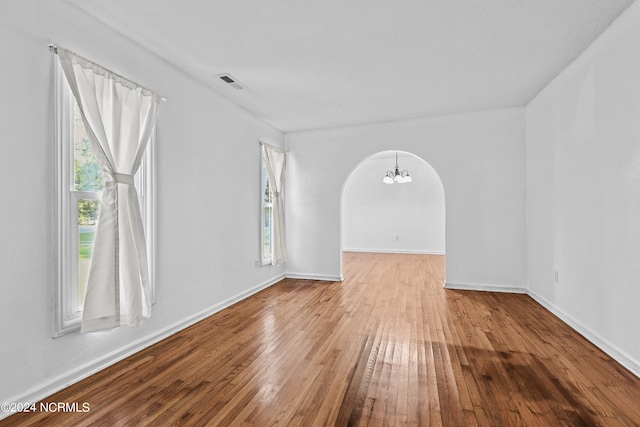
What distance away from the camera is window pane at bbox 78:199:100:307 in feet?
7.32

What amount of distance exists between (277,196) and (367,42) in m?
3.01

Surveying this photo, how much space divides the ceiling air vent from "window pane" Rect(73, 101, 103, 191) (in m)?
1.49

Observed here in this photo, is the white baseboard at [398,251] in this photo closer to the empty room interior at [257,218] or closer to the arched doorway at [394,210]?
the arched doorway at [394,210]

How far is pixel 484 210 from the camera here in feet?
15.1

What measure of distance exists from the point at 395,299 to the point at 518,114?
128 inches

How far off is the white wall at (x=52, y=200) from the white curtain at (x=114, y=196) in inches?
6.3

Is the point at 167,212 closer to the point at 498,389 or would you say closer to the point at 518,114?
the point at 498,389

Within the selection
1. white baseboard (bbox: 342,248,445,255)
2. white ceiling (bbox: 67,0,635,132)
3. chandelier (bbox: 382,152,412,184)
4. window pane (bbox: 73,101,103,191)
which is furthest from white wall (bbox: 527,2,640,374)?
white baseboard (bbox: 342,248,445,255)

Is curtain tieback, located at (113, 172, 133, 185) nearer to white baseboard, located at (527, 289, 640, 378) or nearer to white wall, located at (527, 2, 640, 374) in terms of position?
white wall, located at (527, 2, 640, 374)

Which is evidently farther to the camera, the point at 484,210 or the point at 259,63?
the point at 484,210

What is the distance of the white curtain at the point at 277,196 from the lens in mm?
4988

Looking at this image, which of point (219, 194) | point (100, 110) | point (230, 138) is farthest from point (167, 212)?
point (230, 138)

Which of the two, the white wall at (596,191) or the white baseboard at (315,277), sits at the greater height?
the white wall at (596,191)

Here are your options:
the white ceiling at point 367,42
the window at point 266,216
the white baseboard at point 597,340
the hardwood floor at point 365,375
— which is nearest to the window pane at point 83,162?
the white ceiling at point 367,42
